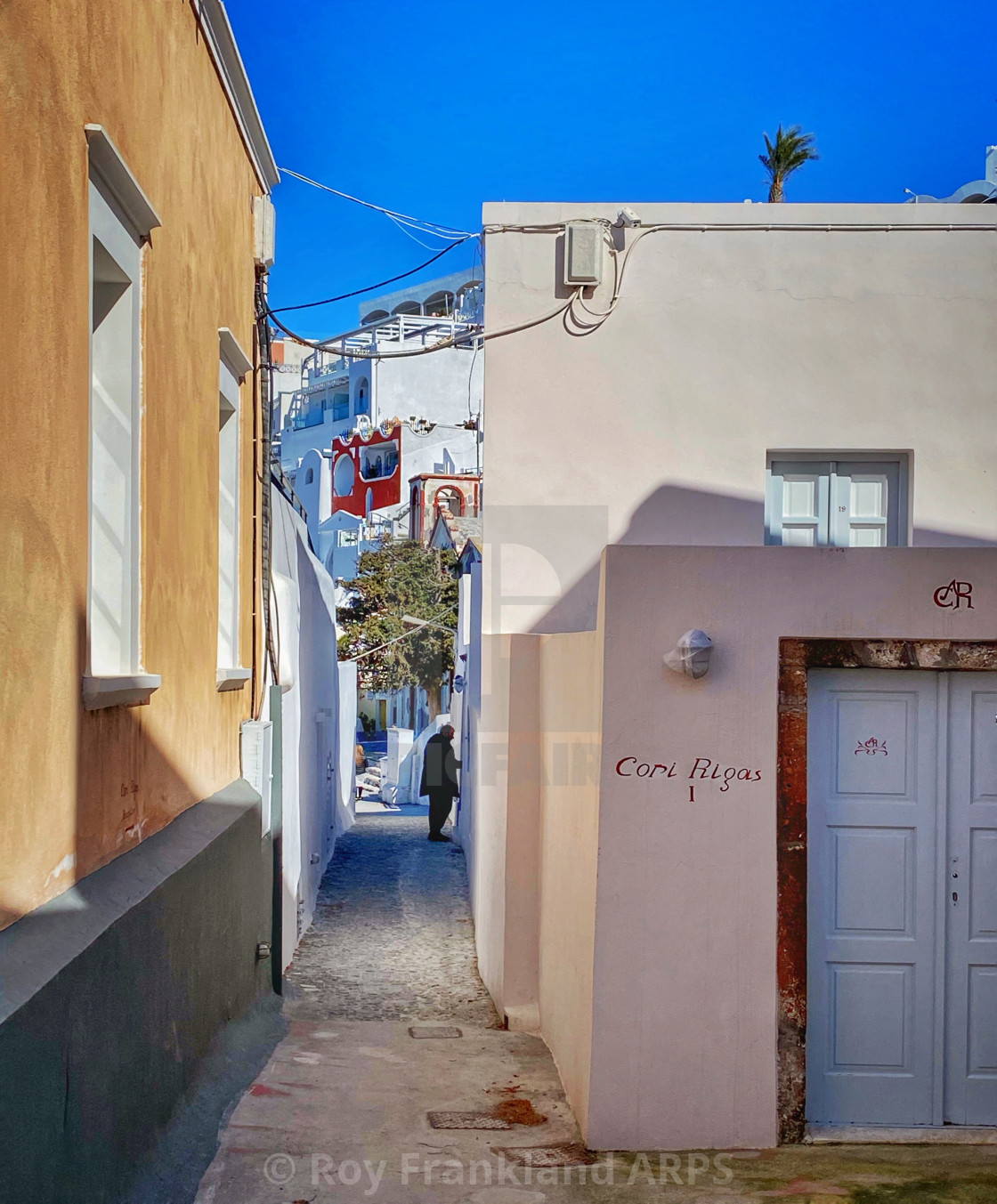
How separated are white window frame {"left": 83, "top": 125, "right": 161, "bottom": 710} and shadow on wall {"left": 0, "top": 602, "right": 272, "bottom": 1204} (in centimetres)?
26

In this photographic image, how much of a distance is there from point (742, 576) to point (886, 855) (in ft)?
4.95

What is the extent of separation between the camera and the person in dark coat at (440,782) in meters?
19.2

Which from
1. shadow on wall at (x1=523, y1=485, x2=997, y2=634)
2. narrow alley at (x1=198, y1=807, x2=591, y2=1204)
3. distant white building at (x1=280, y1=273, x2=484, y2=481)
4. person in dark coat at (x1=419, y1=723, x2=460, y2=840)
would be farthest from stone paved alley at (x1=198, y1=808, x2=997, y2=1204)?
distant white building at (x1=280, y1=273, x2=484, y2=481)

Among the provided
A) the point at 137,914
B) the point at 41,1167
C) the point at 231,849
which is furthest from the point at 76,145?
the point at 231,849

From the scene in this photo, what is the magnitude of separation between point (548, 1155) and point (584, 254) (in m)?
6.05

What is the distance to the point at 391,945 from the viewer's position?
1173 cm

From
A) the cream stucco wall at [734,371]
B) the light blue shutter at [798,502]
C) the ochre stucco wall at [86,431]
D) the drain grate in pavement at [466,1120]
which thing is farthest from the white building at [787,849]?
the light blue shutter at [798,502]

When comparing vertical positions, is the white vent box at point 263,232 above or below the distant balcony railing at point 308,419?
below

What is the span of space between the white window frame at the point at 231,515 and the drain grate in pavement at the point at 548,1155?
319 centimetres

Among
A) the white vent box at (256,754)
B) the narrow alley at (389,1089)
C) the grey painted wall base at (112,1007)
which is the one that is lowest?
the narrow alley at (389,1089)

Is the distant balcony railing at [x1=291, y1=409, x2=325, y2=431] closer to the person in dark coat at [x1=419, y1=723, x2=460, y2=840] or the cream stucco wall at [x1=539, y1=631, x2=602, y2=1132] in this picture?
the person in dark coat at [x1=419, y1=723, x2=460, y2=840]

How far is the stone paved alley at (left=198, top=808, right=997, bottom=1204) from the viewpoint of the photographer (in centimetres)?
504

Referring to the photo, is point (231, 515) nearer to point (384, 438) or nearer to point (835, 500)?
point (835, 500)

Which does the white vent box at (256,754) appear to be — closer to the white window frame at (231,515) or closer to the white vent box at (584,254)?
the white window frame at (231,515)
